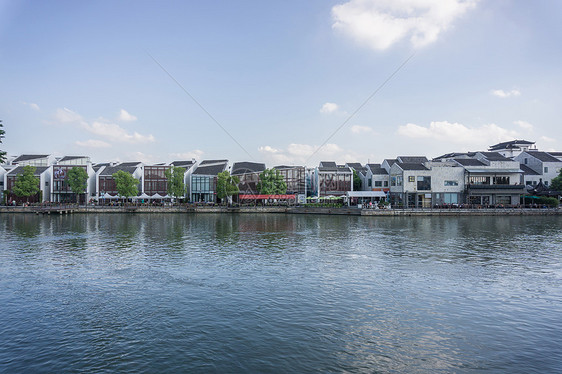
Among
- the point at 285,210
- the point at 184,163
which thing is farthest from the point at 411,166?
the point at 184,163

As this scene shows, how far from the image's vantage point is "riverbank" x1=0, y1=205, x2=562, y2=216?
71000 mm

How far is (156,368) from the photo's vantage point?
37.3ft

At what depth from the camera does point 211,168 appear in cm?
10056

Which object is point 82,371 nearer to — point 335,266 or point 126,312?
point 126,312

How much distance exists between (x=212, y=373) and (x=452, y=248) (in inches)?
1107

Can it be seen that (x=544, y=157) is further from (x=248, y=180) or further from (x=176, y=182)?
(x=176, y=182)

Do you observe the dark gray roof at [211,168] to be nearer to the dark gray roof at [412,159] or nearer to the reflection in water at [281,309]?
the dark gray roof at [412,159]

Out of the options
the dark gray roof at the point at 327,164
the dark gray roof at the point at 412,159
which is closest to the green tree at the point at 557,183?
the dark gray roof at the point at 412,159

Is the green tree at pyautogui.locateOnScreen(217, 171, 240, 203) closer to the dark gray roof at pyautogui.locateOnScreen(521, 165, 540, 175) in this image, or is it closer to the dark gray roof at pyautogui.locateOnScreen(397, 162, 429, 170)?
the dark gray roof at pyautogui.locateOnScreen(397, 162, 429, 170)

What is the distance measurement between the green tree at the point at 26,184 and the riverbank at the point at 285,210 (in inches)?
316

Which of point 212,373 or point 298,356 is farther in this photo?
point 298,356

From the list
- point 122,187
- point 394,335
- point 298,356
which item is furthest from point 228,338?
point 122,187

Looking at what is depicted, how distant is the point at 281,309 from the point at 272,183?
69.9 metres

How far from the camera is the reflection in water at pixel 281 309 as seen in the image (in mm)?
12039
